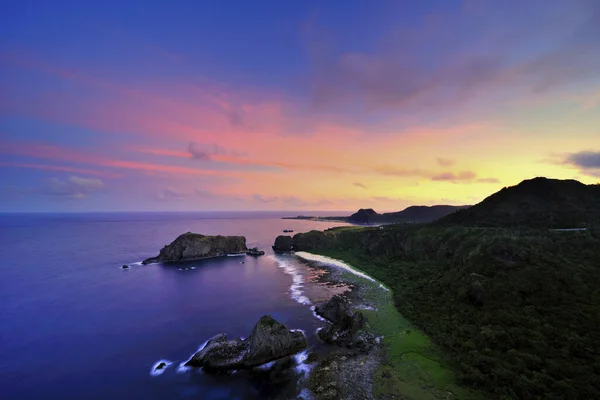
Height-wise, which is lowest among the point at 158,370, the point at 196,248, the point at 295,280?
the point at 158,370

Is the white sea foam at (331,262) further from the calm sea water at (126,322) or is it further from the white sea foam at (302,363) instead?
the white sea foam at (302,363)

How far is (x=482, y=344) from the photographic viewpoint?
35062mm

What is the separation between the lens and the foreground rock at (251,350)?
34.5 meters

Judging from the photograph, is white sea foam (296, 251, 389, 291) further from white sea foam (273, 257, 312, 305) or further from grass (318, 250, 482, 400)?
grass (318, 250, 482, 400)

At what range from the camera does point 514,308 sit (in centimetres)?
4069

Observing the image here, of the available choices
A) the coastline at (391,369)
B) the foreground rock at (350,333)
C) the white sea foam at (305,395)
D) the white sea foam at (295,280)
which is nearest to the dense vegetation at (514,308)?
the coastline at (391,369)

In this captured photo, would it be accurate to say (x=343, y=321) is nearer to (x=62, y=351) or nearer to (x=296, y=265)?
(x=62, y=351)

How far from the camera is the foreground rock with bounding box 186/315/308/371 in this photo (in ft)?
113

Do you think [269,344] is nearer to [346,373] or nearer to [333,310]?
[346,373]

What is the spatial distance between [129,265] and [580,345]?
390 feet

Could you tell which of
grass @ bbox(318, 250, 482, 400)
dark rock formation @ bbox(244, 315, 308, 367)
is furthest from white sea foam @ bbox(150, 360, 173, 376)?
grass @ bbox(318, 250, 482, 400)

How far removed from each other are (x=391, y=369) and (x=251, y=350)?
17.7m

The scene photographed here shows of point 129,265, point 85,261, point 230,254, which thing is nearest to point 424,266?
point 230,254

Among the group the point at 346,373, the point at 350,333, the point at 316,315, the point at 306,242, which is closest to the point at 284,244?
the point at 306,242
